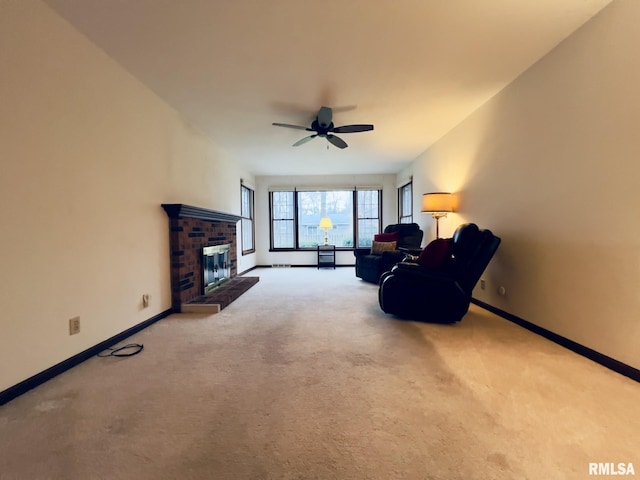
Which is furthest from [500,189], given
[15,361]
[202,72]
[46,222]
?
[15,361]

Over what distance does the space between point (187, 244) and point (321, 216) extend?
4.55 m

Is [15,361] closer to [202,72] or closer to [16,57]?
[16,57]

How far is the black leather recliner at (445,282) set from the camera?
8.90ft

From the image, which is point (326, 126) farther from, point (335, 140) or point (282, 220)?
point (282, 220)

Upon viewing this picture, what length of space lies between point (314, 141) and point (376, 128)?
1.04 m

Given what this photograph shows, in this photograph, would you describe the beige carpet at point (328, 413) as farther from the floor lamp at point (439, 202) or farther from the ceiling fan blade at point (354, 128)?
the ceiling fan blade at point (354, 128)

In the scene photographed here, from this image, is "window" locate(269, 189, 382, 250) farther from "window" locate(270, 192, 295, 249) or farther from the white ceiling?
the white ceiling

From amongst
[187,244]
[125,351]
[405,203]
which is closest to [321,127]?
[187,244]

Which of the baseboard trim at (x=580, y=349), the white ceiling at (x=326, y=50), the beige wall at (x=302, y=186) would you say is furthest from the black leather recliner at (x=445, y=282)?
the beige wall at (x=302, y=186)

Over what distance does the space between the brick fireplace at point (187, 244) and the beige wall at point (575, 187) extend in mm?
3425

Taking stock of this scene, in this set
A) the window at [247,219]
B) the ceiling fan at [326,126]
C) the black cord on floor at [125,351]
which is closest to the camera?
the black cord on floor at [125,351]

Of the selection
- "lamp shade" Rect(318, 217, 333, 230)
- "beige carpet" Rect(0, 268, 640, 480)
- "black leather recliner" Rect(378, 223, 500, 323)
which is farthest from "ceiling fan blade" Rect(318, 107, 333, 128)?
"lamp shade" Rect(318, 217, 333, 230)

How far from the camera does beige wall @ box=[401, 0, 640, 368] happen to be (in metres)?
1.79

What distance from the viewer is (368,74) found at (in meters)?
2.71
